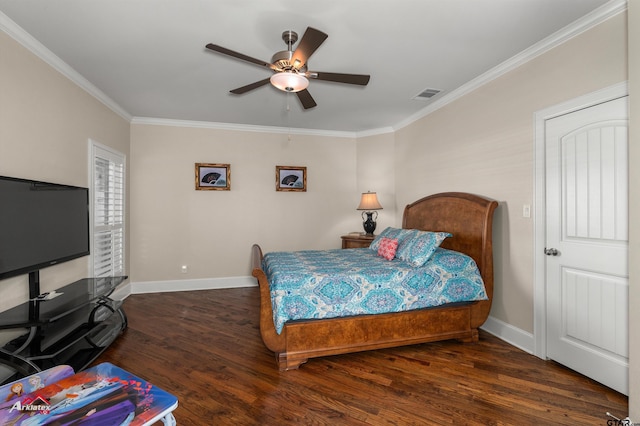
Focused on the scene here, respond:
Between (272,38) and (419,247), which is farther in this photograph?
(419,247)

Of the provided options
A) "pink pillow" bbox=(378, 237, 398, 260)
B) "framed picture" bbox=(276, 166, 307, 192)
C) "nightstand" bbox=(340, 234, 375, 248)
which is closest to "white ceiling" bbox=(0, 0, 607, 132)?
"framed picture" bbox=(276, 166, 307, 192)

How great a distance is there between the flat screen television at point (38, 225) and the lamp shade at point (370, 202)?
3455 millimetres

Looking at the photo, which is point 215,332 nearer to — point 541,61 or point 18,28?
point 18,28

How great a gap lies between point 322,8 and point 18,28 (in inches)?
89.8

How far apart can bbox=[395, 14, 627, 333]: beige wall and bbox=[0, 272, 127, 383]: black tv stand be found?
364 centimetres

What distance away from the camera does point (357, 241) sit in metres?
4.65

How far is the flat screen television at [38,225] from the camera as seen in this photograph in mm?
2129

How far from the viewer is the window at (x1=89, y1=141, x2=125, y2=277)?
3.50 meters

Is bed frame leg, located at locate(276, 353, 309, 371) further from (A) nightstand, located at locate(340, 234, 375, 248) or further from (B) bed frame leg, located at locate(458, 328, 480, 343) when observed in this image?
(A) nightstand, located at locate(340, 234, 375, 248)

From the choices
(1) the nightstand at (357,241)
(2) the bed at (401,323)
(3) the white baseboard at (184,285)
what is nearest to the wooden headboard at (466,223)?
(2) the bed at (401,323)

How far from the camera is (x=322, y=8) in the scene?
2107 millimetres

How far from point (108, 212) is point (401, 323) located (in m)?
3.63

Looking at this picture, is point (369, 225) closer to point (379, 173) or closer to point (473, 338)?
point (379, 173)

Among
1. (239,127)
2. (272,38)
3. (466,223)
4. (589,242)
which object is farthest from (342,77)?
(239,127)
